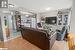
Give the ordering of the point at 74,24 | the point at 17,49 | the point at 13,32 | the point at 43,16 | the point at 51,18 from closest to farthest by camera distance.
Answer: the point at 74,24 < the point at 17,49 < the point at 13,32 < the point at 51,18 < the point at 43,16

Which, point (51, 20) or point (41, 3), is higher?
point (41, 3)

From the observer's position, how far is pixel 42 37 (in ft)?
14.2

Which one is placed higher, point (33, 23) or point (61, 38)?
point (33, 23)

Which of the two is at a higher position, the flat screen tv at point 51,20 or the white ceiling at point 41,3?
the white ceiling at point 41,3

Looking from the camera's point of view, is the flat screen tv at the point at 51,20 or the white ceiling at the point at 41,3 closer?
the white ceiling at the point at 41,3

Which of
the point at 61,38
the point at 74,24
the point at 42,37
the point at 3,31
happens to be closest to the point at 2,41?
the point at 3,31

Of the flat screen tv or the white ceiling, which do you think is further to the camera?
the flat screen tv

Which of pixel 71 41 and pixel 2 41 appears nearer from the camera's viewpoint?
pixel 71 41

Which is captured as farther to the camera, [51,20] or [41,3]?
[51,20]

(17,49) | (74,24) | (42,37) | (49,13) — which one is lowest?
(17,49)

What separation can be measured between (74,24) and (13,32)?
587cm

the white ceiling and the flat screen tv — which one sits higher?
the white ceiling

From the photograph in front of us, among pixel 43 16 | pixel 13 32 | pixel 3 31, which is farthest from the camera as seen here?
pixel 43 16

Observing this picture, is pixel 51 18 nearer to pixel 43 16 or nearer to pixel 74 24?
pixel 43 16
